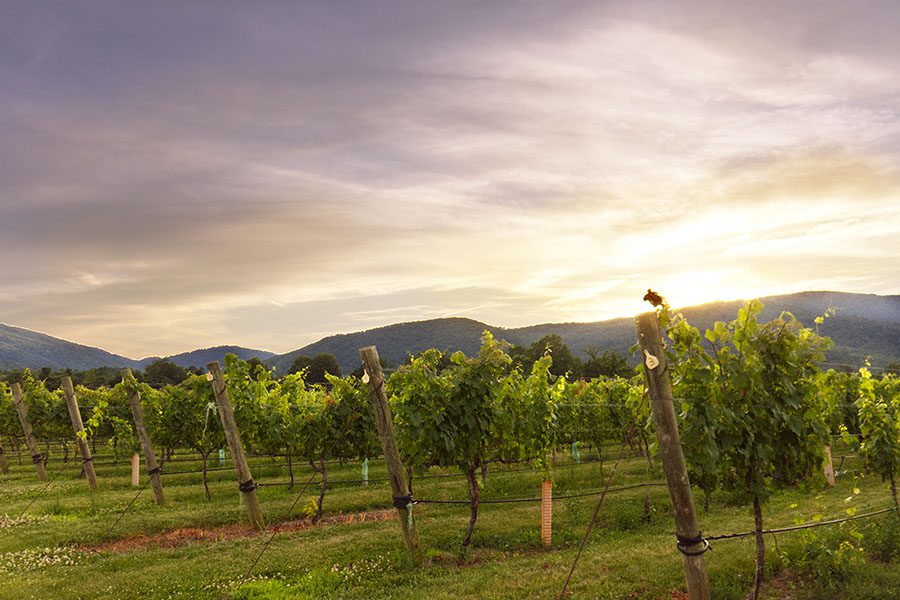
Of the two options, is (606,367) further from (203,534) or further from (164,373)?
(164,373)

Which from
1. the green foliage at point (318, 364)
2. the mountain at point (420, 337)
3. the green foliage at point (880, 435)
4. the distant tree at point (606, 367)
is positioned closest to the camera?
the green foliage at point (880, 435)

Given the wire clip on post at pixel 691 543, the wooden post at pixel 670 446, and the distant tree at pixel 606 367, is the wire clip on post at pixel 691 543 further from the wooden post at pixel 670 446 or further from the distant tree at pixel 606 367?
the distant tree at pixel 606 367

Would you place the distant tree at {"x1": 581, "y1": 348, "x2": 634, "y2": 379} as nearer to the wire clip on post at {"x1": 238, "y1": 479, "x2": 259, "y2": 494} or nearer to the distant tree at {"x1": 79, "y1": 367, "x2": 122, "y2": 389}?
the distant tree at {"x1": 79, "y1": 367, "x2": 122, "y2": 389}

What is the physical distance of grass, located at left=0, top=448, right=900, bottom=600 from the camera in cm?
852

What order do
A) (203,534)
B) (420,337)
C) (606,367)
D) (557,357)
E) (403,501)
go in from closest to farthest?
(403,501), (203,534), (606,367), (557,357), (420,337)

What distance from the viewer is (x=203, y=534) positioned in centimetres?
1367

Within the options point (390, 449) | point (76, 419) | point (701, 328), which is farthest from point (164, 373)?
point (701, 328)

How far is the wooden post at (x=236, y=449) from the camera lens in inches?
503

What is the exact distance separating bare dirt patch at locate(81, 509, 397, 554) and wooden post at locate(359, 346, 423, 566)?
3389mm

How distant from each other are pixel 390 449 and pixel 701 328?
163 m

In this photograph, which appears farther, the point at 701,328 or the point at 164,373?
the point at 701,328

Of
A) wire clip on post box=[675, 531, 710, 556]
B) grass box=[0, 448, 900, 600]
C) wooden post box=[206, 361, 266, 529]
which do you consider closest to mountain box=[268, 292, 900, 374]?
grass box=[0, 448, 900, 600]

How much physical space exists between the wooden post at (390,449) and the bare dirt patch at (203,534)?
11.1ft

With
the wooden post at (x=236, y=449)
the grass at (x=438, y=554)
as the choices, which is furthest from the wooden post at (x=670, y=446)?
the wooden post at (x=236, y=449)
